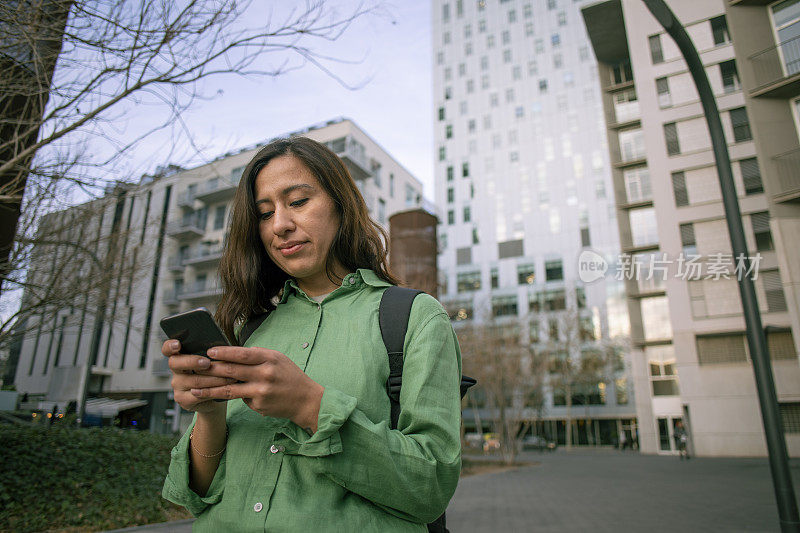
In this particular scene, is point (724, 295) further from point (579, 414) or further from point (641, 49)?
point (579, 414)

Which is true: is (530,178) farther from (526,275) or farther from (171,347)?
(171,347)

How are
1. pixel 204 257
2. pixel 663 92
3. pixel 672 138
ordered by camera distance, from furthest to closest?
1. pixel 204 257
2. pixel 663 92
3. pixel 672 138

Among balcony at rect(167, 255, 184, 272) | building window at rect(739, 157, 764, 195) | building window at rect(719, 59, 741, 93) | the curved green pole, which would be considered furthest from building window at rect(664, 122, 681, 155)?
balcony at rect(167, 255, 184, 272)

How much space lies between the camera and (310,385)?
3.09 feet

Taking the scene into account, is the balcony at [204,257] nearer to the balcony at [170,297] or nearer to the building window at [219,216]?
the building window at [219,216]

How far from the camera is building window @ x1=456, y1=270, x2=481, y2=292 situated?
45375mm

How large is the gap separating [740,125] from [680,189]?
404cm

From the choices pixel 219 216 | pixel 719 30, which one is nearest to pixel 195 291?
pixel 219 216

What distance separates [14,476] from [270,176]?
23.4ft

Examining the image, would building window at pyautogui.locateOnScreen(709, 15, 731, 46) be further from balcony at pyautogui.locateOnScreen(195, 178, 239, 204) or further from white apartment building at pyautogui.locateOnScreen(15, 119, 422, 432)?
balcony at pyautogui.locateOnScreen(195, 178, 239, 204)

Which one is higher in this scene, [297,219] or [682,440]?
[297,219]

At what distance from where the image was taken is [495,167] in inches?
1922

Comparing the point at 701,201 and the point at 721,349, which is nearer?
the point at 721,349

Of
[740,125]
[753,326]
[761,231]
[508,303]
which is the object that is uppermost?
[740,125]
